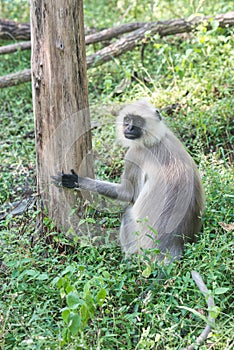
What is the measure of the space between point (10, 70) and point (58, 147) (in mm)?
3540

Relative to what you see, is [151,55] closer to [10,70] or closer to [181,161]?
[10,70]

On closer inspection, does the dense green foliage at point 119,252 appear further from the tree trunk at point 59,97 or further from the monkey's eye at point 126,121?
the monkey's eye at point 126,121

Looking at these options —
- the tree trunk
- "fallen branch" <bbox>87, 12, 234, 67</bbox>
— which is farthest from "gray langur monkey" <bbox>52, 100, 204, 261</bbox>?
"fallen branch" <bbox>87, 12, 234, 67</bbox>

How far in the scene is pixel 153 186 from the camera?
4.01m

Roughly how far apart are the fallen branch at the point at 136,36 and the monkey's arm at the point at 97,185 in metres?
2.66

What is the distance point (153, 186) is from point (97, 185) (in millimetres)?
443

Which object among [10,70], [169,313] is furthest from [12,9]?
[169,313]

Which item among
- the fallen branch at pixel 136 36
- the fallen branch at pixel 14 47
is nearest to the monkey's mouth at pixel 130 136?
the fallen branch at pixel 136 36

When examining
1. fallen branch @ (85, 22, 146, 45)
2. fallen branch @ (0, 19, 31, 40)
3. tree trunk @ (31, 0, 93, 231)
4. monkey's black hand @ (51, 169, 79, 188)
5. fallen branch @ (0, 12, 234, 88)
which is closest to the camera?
tree trunk @ (31, 0, 93, 231)

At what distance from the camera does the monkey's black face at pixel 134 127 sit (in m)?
4.11

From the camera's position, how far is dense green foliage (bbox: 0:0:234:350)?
3084 mm

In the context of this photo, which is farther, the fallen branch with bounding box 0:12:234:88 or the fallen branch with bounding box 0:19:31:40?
the fallen branch with bounding box 0:19:31:40

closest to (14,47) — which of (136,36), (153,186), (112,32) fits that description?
(112,32)

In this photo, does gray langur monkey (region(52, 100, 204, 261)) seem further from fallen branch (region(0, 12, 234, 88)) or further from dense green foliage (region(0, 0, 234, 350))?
fallen branch (region(0, 12, 234, 88))
